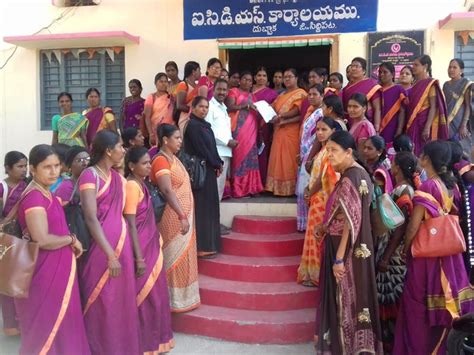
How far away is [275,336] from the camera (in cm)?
380

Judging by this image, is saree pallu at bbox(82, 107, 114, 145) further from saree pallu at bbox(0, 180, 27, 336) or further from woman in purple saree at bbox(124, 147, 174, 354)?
woman in purple saree at bbox(124, 147, 174, 354)

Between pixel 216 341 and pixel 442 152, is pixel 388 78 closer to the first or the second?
pixel 442 152

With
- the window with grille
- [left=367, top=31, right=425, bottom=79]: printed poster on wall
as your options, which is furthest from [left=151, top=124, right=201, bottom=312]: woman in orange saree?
the window with grille

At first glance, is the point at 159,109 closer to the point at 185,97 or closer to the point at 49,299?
the point at 185,97

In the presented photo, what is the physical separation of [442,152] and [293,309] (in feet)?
6.05

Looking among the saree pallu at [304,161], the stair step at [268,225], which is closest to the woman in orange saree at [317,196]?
the saree pallu at [304,161]

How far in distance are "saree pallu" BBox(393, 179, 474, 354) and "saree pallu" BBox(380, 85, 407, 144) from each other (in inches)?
84.7

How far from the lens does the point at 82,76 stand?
773 cm

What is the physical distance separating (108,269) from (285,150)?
307 cm

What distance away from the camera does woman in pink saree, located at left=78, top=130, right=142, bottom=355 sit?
3.06m

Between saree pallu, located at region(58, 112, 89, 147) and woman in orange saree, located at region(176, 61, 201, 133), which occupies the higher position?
woman in orange saree, located at region(176, 61, 201, 133)

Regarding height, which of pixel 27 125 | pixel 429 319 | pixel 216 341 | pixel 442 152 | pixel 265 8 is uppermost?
pixel 265 8

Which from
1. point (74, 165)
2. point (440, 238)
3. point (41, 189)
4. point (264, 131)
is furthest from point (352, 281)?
point (264, 131)

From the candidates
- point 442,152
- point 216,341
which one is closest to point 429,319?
point 442,152
